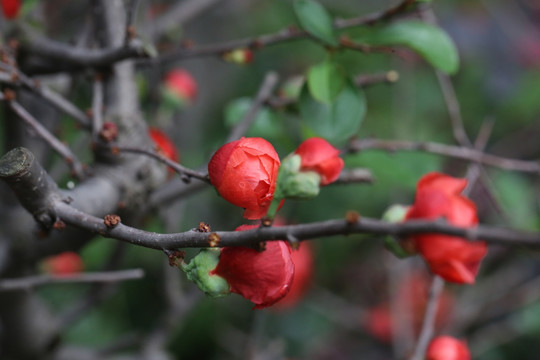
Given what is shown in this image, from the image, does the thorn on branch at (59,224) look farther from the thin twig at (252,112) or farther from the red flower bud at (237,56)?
the red flower bud at (237,56)

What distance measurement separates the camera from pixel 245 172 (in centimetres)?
46

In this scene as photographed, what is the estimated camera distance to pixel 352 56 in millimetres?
1453

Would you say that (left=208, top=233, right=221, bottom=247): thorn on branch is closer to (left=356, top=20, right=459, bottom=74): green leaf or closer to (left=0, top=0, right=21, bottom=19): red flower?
(left=356, top=20, right=459, bottom=74): green leaf

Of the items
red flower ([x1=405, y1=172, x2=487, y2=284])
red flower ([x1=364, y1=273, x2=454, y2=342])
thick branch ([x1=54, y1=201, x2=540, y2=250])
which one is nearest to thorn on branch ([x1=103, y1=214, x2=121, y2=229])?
thick branch ([x1=54, y1=201, x2=540, y2=250])

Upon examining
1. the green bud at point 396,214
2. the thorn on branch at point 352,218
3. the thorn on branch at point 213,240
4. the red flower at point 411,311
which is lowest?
the red flower at point 411,311

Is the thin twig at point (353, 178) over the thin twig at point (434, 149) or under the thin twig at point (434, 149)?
over

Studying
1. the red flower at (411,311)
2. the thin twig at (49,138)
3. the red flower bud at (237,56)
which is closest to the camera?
the thin twig at (49,138)

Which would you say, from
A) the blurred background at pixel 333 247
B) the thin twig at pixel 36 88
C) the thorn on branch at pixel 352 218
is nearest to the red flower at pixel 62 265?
the blurred background at pixel 333 247

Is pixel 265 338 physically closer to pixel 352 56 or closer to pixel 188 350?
pixel 188 350

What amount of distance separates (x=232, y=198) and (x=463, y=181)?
23cm

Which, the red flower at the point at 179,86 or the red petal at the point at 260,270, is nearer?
the red petal at the point at 260,270

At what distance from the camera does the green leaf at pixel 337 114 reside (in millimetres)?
698

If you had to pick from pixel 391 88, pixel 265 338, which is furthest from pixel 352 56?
pixel 265 338

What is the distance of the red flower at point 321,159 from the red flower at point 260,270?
0.09 metres
